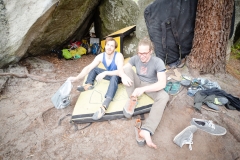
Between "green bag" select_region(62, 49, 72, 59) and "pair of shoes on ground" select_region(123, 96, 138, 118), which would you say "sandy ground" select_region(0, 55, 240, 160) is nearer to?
"pair of shoes on ground" select_region(123, 96, 138, 118)

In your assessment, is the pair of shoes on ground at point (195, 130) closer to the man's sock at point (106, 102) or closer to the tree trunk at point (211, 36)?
the man's sock at point (106, 102)

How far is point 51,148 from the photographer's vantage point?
2.43 meters

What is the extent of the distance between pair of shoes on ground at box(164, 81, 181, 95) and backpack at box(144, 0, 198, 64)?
88 cm

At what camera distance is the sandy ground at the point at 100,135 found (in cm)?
232

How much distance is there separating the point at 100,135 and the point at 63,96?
3.33 ft

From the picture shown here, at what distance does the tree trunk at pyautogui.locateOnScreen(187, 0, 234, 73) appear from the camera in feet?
11.1

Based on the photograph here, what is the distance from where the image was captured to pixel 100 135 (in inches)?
102

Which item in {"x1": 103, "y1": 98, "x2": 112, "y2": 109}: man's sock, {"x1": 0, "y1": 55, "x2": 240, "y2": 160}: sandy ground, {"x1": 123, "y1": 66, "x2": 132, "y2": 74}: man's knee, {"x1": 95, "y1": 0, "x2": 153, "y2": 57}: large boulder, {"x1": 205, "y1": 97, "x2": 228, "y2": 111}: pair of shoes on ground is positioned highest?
{"x1": 95, "y1": 0, "x2": 153, "y2": 57}: large boulder

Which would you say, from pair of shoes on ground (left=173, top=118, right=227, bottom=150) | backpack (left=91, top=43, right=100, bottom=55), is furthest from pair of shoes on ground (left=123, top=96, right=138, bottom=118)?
backpack (left=91, top=43, right=100, bottom=55)

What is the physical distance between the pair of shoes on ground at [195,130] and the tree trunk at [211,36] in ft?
4.88

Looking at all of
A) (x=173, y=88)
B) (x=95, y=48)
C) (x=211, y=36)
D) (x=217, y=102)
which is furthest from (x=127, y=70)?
(x=95, y=48)

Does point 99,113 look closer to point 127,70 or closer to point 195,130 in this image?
point 127,70

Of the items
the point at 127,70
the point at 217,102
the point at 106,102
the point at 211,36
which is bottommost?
the point at 217,102

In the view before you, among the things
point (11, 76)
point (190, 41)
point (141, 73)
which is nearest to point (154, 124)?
point (141, 73)
